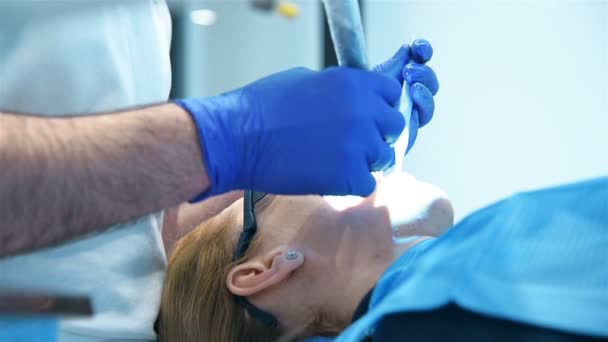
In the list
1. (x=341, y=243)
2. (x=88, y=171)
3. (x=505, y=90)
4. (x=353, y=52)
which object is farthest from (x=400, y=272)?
(x=505, y=90)

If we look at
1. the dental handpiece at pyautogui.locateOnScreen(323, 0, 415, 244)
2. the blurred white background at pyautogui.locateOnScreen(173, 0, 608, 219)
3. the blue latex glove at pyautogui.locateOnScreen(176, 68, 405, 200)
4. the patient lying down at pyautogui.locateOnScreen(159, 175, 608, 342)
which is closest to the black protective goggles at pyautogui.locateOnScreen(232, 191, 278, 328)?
the patient lying down at pyautogui.locateOnScreen(159, 175, 608, 342)

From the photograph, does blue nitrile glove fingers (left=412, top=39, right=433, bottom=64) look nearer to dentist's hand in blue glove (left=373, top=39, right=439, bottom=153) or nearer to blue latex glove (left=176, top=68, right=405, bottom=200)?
dentist's hand in blue glove (left=373, top=39, right=439, bottom=153)

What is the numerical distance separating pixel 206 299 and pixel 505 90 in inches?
36.5

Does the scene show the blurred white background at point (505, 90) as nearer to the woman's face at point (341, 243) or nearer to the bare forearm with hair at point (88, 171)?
the woman's face at point (341, 243)

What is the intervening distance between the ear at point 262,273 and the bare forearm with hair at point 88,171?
30 cm

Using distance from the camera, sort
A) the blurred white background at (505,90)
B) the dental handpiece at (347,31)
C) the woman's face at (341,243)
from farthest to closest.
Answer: the blurred white background at (505,90) < the woman's face at (341,243) < the dental handpiece at (347,31)

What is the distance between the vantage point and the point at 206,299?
1235 mm

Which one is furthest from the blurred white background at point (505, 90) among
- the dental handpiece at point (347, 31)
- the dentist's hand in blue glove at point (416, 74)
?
the dental handpiece at point (347, 31)

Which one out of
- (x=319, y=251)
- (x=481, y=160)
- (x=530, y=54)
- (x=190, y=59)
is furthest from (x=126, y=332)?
(x=190, y=59)

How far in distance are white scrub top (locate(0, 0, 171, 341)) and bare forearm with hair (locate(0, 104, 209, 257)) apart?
115mm

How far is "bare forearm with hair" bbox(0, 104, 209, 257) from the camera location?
811mm

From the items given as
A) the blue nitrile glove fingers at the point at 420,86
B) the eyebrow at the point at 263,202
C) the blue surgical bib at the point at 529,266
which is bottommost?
the eyebrow at the point at 263,202

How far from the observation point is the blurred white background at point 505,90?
5.37 ft

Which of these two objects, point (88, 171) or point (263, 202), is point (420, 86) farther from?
point (88, 171)
